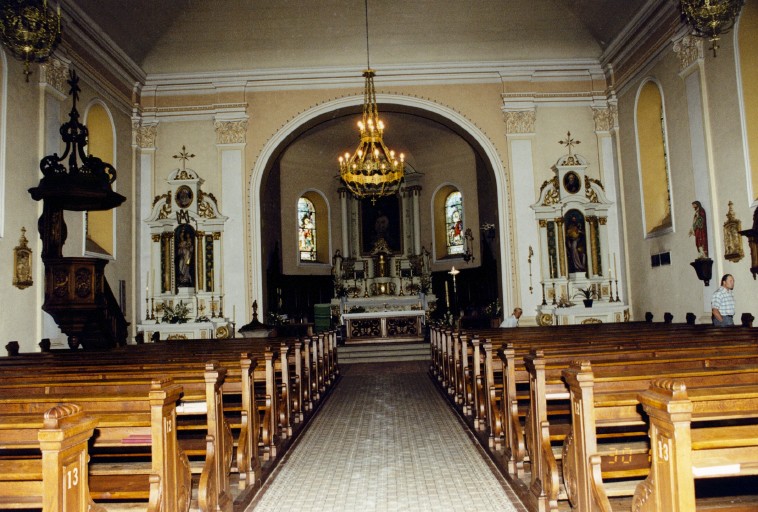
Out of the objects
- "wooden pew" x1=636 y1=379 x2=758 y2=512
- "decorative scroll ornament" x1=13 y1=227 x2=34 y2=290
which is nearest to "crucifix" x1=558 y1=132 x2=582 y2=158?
"decorative scroll ornament" x1=13 y1=227 x2=34 y2=290

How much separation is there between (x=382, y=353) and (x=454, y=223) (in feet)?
24.2

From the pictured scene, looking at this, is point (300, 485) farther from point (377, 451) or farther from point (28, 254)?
point (28, 254)

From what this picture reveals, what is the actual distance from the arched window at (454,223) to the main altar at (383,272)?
0.95 meters

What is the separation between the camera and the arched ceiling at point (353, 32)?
503 inches

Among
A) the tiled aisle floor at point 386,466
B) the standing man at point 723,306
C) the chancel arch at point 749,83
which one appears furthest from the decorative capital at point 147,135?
the standing man at point 723,306

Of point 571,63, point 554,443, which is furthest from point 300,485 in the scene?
point 571,63

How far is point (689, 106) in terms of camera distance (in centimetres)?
1009

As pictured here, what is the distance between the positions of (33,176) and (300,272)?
33.9ft

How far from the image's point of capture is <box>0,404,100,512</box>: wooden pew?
6.45 ft

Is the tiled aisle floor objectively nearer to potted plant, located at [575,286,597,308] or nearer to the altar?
potted plant, located at [575,286,597,308]

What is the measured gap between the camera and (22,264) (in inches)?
344

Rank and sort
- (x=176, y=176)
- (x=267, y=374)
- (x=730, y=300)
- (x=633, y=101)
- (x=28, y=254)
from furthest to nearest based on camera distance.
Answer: (x=176, y=176) → (x=633, y=101) → (x=28, y=254) → (x=730, y=300) → (x=267, y=374)

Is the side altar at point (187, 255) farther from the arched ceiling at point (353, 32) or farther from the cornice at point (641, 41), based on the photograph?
the cornice at point (641, 41)

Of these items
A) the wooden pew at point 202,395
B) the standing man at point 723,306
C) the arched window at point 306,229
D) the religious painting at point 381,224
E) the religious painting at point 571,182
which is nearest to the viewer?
the wooden pew at point 202,395
